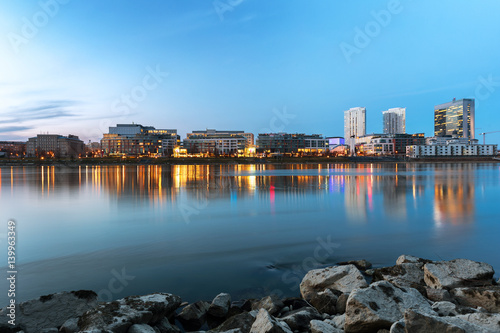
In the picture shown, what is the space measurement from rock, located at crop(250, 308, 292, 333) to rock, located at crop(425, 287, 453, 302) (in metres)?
3.13

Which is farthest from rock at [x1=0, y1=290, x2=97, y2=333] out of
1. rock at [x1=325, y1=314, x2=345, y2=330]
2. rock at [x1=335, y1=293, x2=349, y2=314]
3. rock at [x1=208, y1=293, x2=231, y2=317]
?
rock at [x1=335, y1=293, x2=349, y2=314]

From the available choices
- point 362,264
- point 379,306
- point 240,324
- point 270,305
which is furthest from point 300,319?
point 362,264

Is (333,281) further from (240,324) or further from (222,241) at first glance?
(222,241)

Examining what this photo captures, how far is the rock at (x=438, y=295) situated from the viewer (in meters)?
6.18

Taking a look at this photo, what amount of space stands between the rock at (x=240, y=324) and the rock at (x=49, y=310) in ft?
8.09

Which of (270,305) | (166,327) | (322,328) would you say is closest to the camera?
(322,328)

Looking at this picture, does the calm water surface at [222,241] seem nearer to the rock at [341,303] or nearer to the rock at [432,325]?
the rock at [341,303]

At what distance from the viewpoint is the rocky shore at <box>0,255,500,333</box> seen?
190 inches

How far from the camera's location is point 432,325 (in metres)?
4.30

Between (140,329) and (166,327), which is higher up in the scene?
(140,329)

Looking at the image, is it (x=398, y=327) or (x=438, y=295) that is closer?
(x=398, y=327)

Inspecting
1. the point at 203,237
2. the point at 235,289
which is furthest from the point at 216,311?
the point at 203,237

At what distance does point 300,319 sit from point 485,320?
249cm

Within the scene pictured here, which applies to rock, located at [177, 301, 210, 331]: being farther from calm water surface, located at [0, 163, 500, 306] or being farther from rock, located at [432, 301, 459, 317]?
rock, located at [432, 301, 459, 317]
